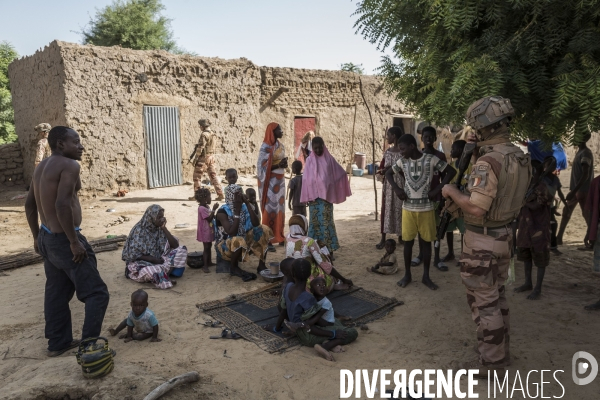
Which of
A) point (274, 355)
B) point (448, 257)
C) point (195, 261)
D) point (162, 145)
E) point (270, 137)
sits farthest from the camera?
point (162, 145)

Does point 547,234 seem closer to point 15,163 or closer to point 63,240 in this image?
point 63,240

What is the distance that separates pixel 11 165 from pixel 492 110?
13.6 m

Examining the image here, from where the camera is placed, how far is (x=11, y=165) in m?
12.9

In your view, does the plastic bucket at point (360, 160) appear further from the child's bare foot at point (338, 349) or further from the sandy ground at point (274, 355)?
the child's bare foot at point (338, 349)

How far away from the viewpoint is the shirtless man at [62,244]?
352 centimetres

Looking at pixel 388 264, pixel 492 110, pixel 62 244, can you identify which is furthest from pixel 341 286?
pixel 62 244

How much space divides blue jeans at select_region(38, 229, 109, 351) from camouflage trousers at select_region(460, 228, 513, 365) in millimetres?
2910

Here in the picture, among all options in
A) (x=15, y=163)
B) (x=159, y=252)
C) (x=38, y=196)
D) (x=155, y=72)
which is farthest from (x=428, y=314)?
(x=15, y=163)

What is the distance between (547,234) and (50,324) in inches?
191

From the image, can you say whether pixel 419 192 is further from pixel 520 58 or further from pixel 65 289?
pixel 65 289

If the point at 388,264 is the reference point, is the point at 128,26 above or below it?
above

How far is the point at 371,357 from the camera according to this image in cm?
376

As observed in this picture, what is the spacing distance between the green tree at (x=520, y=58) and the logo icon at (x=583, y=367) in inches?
69.3

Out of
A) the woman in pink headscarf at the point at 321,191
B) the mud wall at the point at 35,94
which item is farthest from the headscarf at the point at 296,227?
the mud wall at the point at 35,94
